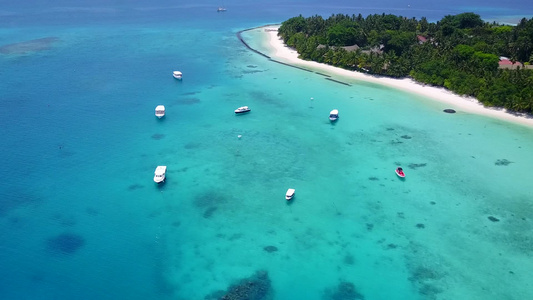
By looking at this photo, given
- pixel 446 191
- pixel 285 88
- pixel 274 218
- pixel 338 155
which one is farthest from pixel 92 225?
pixel 285 88

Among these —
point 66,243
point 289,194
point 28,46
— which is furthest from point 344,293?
point 28,46

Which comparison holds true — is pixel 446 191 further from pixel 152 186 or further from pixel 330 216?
pixel 152 186

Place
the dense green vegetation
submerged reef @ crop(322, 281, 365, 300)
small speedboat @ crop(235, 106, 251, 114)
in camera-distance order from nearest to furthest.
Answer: submerged reef @ crop(322, 281, 365, 300)
the dense green vegetation
small speedboat @ crop(235, 106, 251, 114)

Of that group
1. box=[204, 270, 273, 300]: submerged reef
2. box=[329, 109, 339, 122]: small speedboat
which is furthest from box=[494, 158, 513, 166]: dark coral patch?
box=[204, 270, 273, 300]: submerged reef

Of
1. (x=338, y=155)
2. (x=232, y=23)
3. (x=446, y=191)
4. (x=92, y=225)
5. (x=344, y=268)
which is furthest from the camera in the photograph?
(x=232, y=23)

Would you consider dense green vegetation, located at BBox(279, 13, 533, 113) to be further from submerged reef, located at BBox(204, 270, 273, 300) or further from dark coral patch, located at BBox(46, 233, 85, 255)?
dark coral patch, located at BBox(46, 233, 85, 255)

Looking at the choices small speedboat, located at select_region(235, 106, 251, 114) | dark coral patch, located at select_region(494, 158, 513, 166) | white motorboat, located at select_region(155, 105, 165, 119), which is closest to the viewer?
dark coral patch, located at select_region(494, 158, 513, 166)
